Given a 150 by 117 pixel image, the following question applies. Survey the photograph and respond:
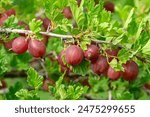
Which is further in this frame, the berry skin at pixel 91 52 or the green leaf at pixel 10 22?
the green leaf at pixel 10 22

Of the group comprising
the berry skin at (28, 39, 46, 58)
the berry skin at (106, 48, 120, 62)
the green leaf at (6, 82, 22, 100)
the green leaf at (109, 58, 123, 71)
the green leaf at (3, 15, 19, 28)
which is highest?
the green leaf at (3, 15, 19, 28)

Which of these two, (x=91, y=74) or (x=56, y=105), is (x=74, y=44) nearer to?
(x=56, y=105)

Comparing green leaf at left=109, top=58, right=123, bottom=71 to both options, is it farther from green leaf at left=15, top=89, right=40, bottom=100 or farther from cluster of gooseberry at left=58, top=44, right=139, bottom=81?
green leaf at left=15, top=89, right=40, bottom=100

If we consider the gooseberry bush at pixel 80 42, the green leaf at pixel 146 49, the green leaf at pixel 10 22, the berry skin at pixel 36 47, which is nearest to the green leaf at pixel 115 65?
the gooseberry bush at pixel 80 42

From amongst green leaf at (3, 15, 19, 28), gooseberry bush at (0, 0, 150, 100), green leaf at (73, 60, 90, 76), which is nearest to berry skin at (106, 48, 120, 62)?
gooseberry bush at (0, 0, 150, 100)

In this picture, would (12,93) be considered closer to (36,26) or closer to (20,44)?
(20,44)

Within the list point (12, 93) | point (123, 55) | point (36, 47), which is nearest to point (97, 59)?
point (123, 55)

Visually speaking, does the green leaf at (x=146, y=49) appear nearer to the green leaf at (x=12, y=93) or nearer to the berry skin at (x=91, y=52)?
the berry skin at (x=91, y=52)

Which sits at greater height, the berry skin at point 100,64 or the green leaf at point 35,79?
the berry skin at point 100,64
